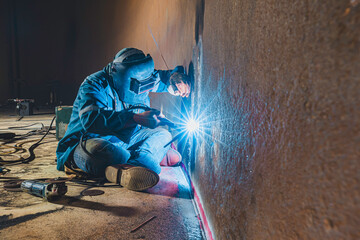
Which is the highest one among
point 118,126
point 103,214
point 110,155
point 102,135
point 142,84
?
point 142,84

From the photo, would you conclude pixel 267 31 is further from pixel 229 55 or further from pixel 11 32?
pixel 11 32

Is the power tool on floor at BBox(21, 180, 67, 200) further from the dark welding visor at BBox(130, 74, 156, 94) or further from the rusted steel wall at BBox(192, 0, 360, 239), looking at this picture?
the rusted steel wall at BBox(192, 0, 360, 239)

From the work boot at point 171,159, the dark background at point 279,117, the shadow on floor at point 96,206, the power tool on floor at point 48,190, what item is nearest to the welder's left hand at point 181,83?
the dark background at point 279,117

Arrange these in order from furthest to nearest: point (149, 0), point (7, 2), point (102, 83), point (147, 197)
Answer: point (7, 2) → point (149, 0) → point (102, 83) → point (147, 197)

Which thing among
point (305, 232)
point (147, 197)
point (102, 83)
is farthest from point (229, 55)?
point (102, 83)

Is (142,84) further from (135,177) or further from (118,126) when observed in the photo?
(135,177)

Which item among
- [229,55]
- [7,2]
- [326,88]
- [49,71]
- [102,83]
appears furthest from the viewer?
[49,71]

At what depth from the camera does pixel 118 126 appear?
213 centimetres

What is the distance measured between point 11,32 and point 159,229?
12.6 meters

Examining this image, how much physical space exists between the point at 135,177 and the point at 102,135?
58cm

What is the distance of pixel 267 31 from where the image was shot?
0.66 m

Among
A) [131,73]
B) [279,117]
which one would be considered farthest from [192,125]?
[279,117]

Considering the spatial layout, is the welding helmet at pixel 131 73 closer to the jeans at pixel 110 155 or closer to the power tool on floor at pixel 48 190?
the jeans at pixel 110 155

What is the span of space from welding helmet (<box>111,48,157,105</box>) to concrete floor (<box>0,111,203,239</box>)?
0.89 meters
